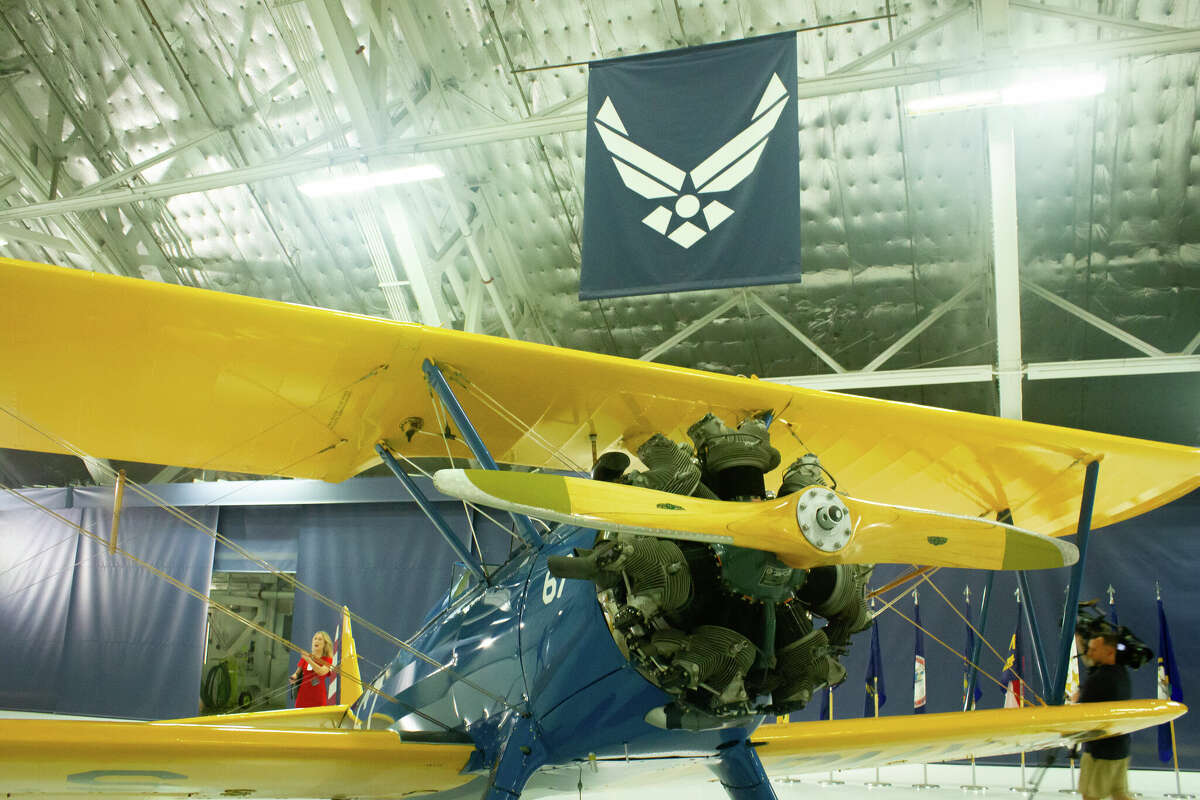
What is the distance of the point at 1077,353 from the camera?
8336 mm

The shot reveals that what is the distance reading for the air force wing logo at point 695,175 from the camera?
15.7 feet

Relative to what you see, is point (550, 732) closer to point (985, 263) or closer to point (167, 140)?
point (985, 263)

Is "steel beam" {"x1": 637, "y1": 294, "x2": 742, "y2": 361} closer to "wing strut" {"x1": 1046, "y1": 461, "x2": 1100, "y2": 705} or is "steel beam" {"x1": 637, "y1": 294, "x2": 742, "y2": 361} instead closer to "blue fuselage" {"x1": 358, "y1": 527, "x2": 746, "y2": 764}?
"wing strut" {"x1": 1046, "y1": 461, "x2": 1100, "y2": 705}

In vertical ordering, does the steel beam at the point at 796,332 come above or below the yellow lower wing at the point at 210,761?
above

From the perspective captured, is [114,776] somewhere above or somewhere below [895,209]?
below

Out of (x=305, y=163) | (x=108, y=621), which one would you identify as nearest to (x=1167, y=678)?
(x=305, y=163)

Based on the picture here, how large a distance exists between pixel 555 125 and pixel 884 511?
4480mm

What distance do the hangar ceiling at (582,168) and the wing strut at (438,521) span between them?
311 cm

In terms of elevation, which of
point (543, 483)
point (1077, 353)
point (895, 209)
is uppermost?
point (895, 209)

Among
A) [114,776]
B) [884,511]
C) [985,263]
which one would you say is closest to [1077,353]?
[985,263]

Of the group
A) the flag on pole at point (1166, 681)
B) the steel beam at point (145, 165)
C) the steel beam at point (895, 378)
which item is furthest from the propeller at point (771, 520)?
the steel beam at point (145, 165)

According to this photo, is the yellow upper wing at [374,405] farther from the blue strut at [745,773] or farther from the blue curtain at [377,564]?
the blue curtain at [377,564]

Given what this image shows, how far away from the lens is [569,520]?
2.22 meters

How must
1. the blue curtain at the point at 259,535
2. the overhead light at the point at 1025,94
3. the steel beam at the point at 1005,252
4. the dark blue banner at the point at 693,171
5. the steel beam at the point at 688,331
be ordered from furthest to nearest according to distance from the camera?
1. the blue curtain at the point at 259,535
2. the steel beam at the point at 688,331
3. the steel beam at the point at 1005,252
4. the overhead light at the point at 1025,94
5. the dark blue banner at the point at 693,171
